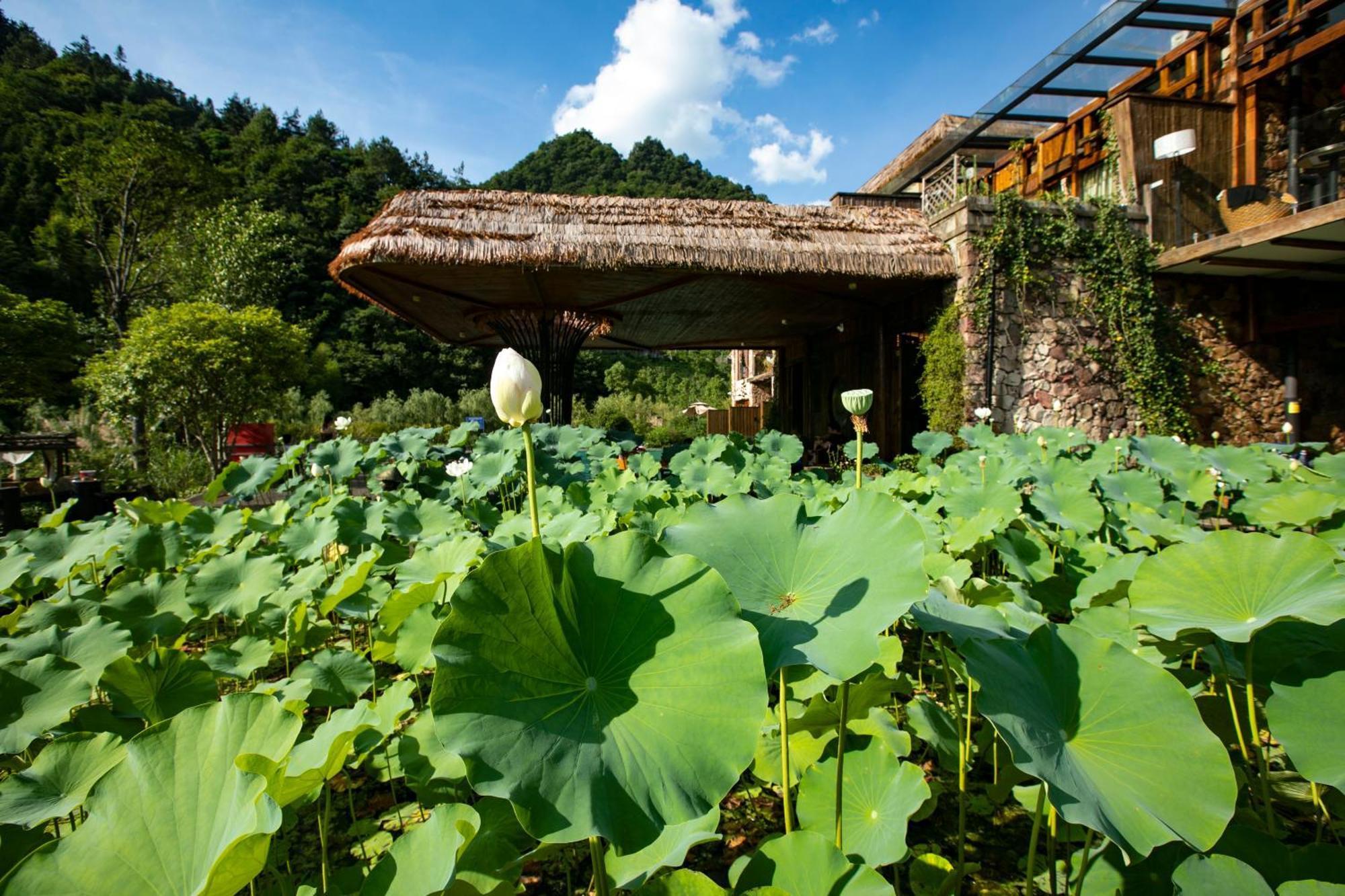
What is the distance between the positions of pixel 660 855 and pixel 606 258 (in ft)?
17.2

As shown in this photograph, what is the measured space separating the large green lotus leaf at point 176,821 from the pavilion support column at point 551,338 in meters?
6.55

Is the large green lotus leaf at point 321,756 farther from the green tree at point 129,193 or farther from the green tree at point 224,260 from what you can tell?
the green tree at point 224,260

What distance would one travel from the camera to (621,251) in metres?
5.42

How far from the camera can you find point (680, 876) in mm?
584

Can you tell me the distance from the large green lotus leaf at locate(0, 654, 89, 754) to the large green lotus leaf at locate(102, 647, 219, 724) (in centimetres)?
6

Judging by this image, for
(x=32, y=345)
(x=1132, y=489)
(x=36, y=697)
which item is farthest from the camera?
(x=32, y=345)

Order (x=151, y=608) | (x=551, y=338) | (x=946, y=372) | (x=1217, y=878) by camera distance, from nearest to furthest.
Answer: (x=1217, y=878) → (x=151, y=608) → (x=946, y=372) → (x=551, y=338)

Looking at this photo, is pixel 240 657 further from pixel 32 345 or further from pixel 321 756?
pixel 32 345

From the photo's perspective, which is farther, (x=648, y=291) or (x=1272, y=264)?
(x=648, y=291)

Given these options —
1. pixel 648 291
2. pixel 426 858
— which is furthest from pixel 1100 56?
pixel 426 858

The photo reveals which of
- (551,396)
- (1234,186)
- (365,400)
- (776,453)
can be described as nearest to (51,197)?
(365,400)

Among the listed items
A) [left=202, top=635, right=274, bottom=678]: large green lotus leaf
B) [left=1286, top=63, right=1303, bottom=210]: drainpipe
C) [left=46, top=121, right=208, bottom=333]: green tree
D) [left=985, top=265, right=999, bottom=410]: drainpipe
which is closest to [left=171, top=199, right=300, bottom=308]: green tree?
[left=46, top=121, right=208, bottom=333]: green tree

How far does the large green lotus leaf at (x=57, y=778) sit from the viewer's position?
719 millimetres

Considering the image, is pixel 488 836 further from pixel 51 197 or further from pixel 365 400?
pixel 51 197
